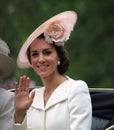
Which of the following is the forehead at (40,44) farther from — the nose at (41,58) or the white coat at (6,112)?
the white coat at (6,112)

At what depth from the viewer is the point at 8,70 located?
5.41 metres

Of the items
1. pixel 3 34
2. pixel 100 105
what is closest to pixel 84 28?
pixel 3 34

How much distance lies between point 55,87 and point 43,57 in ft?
0.75

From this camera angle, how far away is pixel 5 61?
5.36m

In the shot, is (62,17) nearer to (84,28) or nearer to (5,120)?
(5,120)

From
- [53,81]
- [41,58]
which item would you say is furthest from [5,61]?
[53,81]

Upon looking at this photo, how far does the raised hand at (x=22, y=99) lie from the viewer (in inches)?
200

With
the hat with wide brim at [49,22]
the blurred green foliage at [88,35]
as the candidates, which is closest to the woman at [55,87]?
the hat with wide brim at [49,22]

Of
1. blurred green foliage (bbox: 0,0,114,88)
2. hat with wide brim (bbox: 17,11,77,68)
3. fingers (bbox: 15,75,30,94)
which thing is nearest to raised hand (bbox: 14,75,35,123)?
fingers (bbox: 15,75,30,94)

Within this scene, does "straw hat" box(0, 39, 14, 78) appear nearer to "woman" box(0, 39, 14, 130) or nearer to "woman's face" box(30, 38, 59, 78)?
"woman" box(0, 39, 14, 130)

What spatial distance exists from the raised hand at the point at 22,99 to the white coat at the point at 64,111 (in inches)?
2.4

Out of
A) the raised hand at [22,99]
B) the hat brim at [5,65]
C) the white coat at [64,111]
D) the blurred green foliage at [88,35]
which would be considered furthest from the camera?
the blurred green foliage at [88,35]

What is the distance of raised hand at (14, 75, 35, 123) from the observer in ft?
16.7

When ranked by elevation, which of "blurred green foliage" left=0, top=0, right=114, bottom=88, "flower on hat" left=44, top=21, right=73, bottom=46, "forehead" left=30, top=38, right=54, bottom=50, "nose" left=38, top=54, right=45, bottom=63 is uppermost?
"flower on hat" left=44, top=21, right=73, bottom=46
